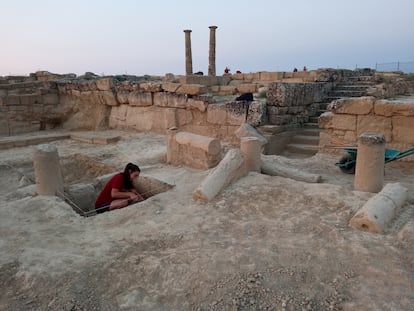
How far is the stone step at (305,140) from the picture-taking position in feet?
28.4

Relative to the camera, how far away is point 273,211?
14.6 feet

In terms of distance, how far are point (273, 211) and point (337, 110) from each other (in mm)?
3905

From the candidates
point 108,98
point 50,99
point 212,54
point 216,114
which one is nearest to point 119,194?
point 216,114

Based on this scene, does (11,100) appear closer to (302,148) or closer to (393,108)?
(302,148)

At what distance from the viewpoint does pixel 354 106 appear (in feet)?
23.7

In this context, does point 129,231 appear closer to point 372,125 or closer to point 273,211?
point 273,211

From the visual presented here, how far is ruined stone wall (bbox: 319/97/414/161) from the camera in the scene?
22.0 ft

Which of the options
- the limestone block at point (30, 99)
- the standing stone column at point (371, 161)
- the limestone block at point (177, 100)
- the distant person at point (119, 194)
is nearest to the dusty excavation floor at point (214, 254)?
the standing stone column at point (371, 161)

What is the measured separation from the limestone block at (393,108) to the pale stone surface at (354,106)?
0.14 metres

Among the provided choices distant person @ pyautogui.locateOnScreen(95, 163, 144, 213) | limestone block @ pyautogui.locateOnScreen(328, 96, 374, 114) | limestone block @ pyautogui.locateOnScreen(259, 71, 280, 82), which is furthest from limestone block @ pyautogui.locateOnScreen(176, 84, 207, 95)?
limestone block @ pyautogui.locateOnScreen(259, 71, 280, 82)

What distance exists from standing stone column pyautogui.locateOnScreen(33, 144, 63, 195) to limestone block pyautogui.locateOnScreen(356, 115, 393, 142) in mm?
5772

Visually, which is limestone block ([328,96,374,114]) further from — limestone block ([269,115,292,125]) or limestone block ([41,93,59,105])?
limestone block ([41,93,59,105])

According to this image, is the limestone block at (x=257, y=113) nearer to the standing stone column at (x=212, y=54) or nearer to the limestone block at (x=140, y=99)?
the limestone block at (x=140, y=99)

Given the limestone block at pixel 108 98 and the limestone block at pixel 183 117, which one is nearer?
the limestone block at pixel 183 117
